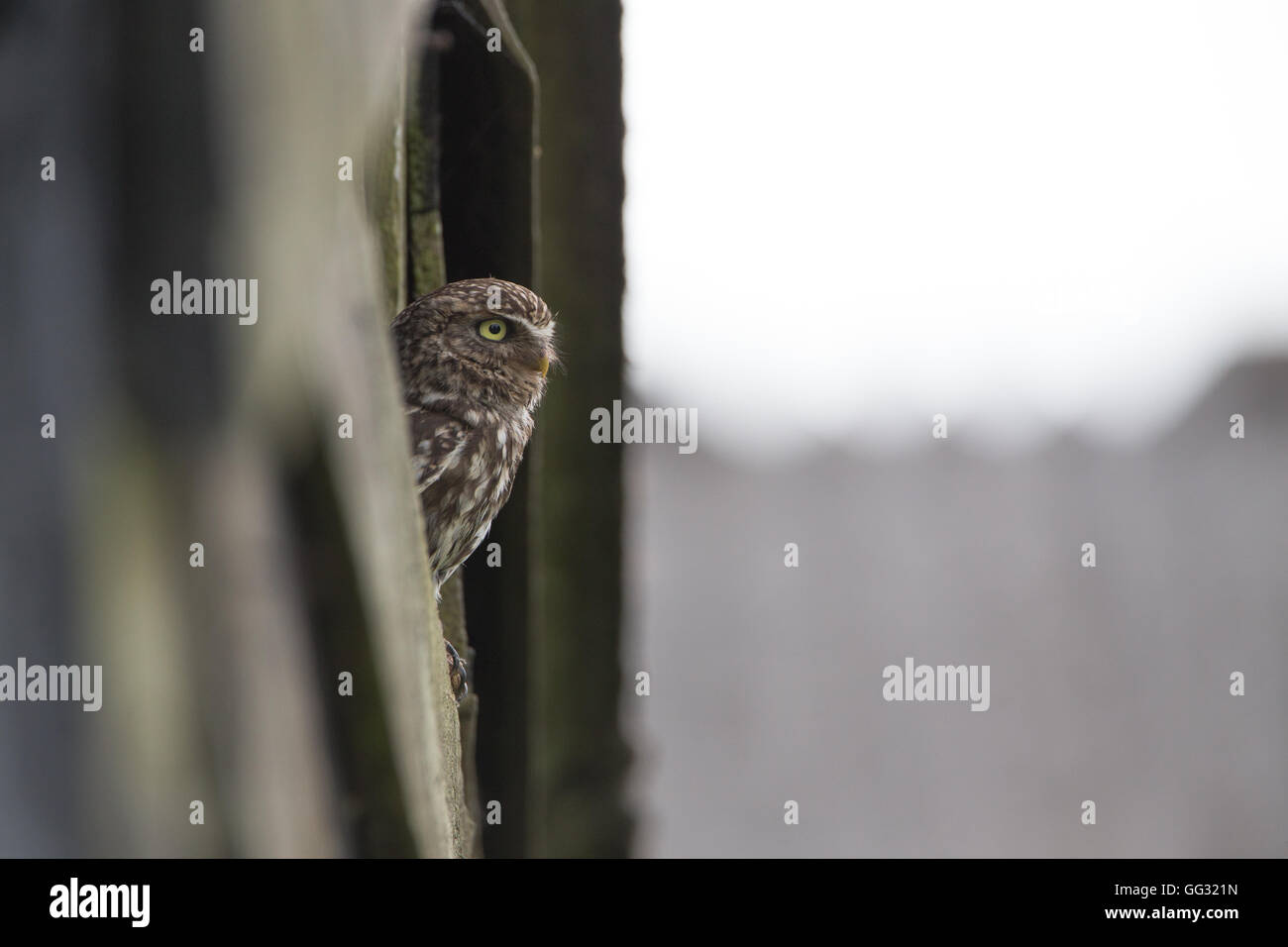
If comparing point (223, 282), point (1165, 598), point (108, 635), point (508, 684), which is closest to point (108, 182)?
point (223, 282)

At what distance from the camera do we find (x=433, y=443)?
1.99m

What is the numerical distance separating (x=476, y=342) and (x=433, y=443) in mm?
236

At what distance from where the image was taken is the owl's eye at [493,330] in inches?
82.3

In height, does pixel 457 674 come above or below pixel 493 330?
below

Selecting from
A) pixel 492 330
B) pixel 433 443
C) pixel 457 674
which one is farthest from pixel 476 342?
pixel 457 674

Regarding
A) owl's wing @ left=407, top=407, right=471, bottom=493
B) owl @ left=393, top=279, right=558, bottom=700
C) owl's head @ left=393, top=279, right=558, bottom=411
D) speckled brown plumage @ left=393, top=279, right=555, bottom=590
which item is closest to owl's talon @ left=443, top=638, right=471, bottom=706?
owl @ left=393, top=279, right=558, bottom=700

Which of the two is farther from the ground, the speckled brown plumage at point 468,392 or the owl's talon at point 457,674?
the speckled brown plumage at point 468,392

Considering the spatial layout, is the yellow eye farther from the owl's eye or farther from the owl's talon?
the owl's talon

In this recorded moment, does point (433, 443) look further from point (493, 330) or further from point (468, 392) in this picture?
point (493, 330)

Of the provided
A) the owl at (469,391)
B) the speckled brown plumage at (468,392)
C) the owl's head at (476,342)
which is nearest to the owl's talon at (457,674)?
the owl at (469,391)

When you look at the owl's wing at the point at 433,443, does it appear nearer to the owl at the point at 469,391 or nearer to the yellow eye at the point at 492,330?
the owl at the point at 469,391

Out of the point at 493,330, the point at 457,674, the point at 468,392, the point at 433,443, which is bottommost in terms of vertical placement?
the point at 457,674

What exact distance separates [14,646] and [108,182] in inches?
7.1
